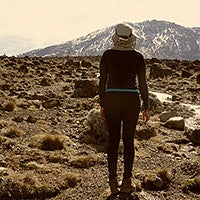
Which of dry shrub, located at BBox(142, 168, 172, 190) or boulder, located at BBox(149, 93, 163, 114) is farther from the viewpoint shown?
boulder, located at BBox(149, 93, 163, 114)

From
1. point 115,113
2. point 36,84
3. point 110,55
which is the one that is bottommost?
point 36,84

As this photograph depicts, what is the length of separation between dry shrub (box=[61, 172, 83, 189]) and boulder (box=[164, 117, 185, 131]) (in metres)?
8.02

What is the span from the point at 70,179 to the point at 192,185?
2.89m

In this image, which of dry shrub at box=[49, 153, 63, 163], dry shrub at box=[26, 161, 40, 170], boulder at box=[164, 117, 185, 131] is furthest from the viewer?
boulder at box=[164, 117, 185, 131]

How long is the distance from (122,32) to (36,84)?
27.3 m

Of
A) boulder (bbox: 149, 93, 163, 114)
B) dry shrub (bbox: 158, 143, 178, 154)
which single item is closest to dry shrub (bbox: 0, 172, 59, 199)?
dry shrub (bbox: 158, 143, 178, 154)

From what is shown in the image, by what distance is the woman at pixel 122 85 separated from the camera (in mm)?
6875

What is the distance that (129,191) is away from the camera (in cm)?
731

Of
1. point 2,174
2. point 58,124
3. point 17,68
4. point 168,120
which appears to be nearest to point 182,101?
point 168,120

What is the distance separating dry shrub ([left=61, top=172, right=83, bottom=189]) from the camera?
911 centimetres

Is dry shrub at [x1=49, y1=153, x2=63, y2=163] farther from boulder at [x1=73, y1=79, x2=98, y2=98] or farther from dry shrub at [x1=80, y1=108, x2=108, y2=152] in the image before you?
boulder at [x1=73, y1=79, x2=98, y2=98]

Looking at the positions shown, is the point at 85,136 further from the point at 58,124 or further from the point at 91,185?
the point at 91,185

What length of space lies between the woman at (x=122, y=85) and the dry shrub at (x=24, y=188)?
2.28 metres

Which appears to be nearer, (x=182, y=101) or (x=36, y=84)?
(x=182, y=101)
